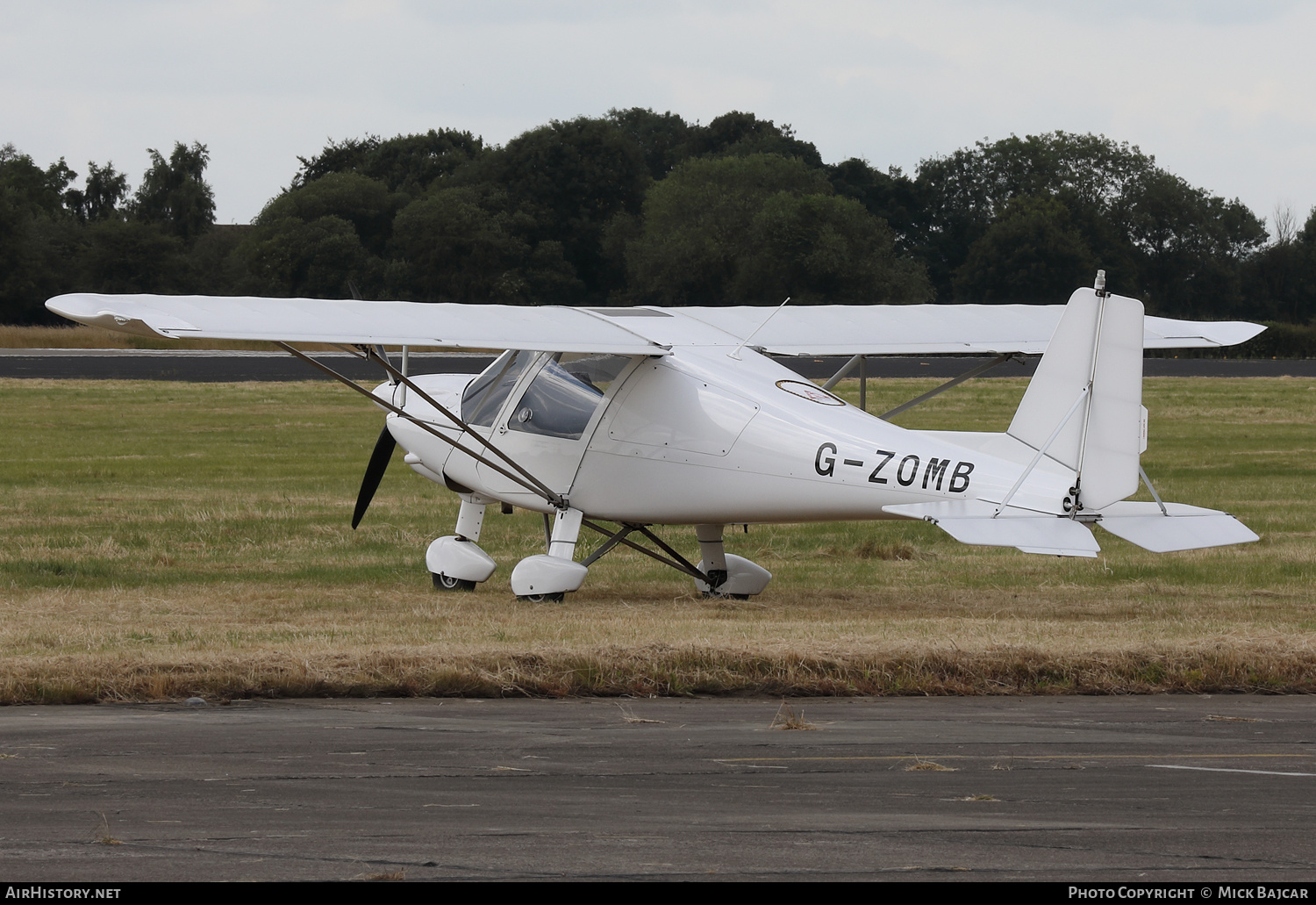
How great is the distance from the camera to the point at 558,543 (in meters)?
12.5

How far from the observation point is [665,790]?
616 centimetres

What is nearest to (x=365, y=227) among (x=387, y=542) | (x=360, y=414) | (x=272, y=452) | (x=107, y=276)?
(x=107, y=276)

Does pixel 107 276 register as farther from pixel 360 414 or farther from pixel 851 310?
pixel 851 310

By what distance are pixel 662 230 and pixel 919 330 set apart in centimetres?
7663

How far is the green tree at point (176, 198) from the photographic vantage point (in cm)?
10675

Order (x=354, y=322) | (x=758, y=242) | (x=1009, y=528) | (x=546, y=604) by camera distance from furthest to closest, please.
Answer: (x=758, y=242) < (x=546, y=604) < (x=354, y=322) < (x=1009, y=528)

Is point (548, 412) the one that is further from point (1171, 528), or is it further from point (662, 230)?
point (662, 230)

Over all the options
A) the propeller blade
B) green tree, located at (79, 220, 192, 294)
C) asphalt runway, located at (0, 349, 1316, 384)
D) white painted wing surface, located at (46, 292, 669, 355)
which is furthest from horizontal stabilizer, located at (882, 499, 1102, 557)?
green tree, located at (79, 220, 192, 294)

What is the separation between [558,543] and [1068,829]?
24.2ft

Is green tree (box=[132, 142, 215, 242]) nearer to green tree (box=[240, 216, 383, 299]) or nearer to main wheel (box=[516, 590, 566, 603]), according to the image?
green tree (box=[240, 216, 383, 299])

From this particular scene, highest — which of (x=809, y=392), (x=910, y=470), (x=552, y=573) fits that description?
(x=809, y=392)

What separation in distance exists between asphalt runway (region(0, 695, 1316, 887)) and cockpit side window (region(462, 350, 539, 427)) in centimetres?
513

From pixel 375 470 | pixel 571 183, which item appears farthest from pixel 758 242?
pixel 375 470
